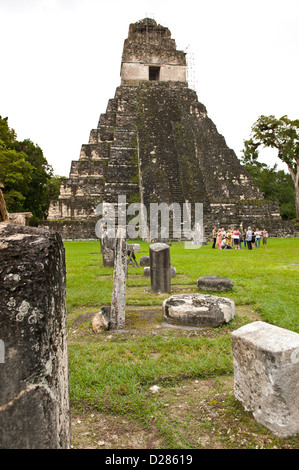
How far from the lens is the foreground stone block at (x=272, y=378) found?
201cm

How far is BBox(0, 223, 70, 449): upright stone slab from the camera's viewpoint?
1.13m

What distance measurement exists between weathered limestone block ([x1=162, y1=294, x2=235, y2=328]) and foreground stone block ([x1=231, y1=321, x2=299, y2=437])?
1832 mm

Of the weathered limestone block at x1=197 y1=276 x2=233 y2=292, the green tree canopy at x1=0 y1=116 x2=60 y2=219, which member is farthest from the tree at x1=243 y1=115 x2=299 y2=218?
the weathered limestone block at x1=197 y1=276 x2=233 y2=292

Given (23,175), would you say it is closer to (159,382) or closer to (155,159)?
(155,159)

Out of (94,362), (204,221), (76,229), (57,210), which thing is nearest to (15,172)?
(57,210)

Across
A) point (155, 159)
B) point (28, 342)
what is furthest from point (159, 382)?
point (155, 159)

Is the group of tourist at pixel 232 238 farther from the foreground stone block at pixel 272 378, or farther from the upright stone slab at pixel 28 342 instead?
the upright stone slab at pixel 28 342

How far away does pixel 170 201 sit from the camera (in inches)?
786

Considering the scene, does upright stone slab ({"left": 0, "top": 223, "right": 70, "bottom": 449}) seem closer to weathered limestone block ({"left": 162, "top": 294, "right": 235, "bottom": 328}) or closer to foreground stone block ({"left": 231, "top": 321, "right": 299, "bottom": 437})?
foreground stone block ({"left": 231, "top": 321, "right": 299, "bottom": 437})

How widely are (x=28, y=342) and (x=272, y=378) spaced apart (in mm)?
1587

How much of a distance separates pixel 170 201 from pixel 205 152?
616 centimetres

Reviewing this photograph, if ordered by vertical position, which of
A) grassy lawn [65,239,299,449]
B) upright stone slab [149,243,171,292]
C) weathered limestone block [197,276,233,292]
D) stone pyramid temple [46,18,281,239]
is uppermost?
stone pyramid temple [46,18,281,239]

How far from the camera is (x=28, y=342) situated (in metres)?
1.15
